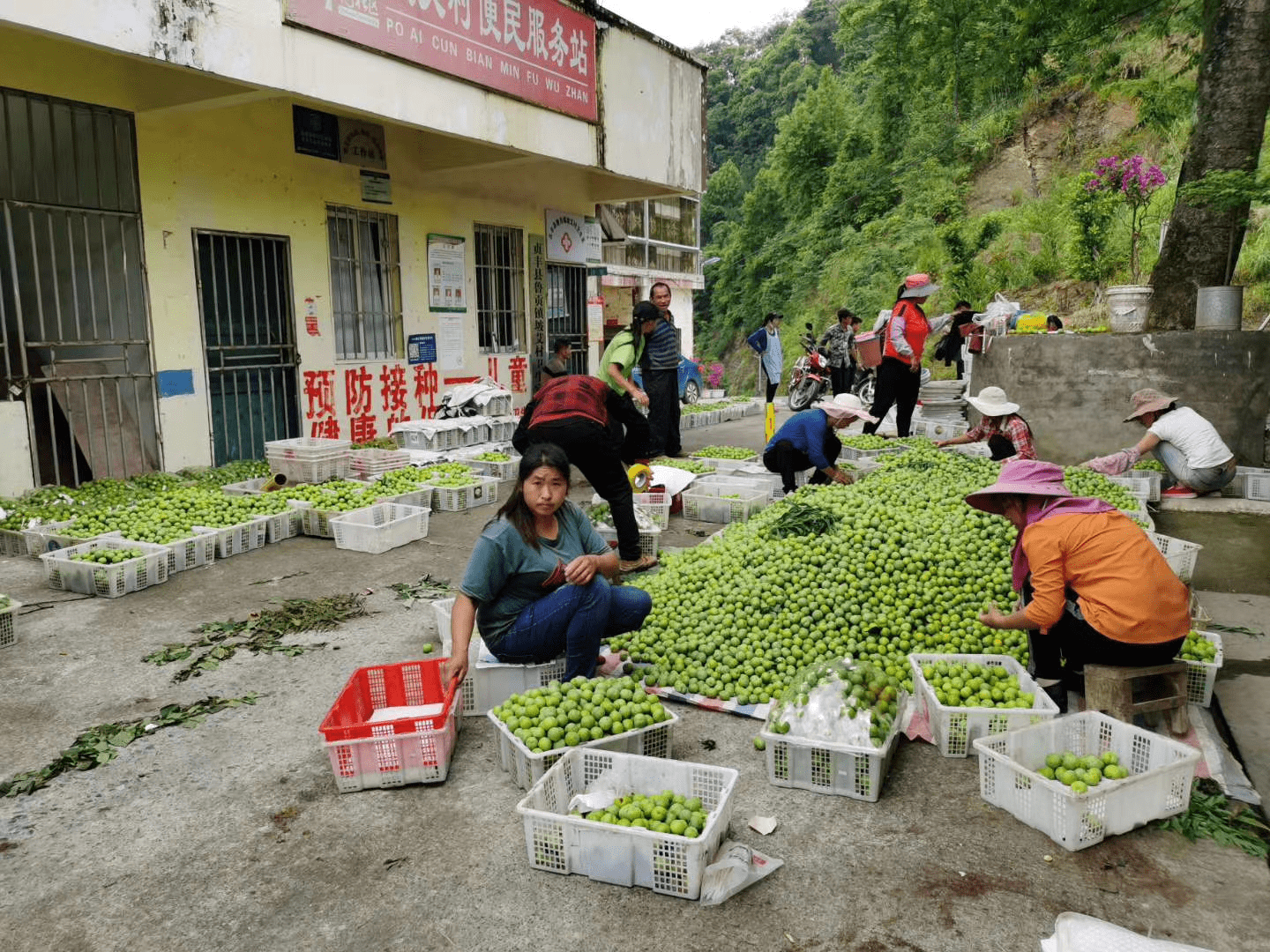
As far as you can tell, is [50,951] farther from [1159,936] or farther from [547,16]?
[547,16]

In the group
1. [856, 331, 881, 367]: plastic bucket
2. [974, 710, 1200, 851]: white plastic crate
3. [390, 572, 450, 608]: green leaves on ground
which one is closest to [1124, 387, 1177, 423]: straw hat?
[974, 710, 1200, 851]: white plastic crate

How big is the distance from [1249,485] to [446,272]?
9.63 meters

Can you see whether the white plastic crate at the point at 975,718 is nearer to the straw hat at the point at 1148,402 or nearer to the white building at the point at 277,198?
the straw hat at the point at 1148,402

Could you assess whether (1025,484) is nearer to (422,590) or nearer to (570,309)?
(422,590)

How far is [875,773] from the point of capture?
330cm

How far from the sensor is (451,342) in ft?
40.9

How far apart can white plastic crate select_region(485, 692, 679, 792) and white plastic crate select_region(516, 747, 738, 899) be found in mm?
80

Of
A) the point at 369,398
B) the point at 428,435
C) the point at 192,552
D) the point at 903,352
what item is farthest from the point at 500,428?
the point at 192,552

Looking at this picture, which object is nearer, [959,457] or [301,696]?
[301,696]

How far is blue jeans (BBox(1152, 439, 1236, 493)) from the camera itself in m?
8.10

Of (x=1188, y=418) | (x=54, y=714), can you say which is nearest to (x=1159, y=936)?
(x=54, y=714)

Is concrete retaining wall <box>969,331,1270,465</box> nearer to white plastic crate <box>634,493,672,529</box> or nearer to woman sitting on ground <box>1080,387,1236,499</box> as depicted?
woman sitting on ground <box>1080,387,1236,499</box>

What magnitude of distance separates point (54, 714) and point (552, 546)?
2398 millimetres

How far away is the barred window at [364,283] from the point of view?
35.6 feet
